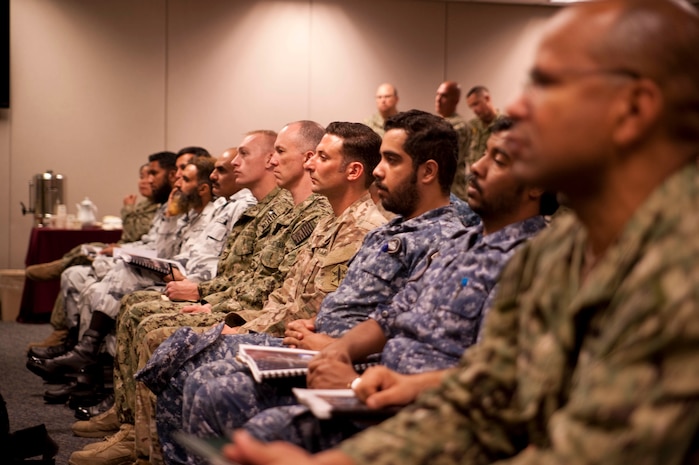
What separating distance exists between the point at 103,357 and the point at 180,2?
177 inches

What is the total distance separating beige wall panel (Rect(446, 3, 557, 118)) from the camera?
878 centimetres

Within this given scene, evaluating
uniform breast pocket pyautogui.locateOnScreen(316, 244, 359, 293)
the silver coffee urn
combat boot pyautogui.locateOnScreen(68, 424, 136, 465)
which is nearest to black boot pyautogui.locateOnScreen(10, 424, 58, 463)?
combat boot pyautogui.locateOnScreen(68, 424, 136, 465)

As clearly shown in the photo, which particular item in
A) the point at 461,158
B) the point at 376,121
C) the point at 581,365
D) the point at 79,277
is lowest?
the point at 79,277

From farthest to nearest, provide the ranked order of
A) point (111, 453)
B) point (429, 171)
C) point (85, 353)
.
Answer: point (85, 353), point (111, 453), point (429, 171)

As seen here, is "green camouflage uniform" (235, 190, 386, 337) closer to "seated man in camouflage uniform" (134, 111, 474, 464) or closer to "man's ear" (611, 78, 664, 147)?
"seated man in camouflage uniform" (134, 111, 474, 464)

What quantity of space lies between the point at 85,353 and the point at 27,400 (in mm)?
333

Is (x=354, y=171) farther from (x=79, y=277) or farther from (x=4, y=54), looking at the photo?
(x=4, y=54)

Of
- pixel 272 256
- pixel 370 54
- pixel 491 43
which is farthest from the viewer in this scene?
pixel 491 43

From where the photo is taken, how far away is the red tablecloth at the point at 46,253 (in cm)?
644

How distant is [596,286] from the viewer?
1096 millimetres

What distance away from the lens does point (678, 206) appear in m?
1.06

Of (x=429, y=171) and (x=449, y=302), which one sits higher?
(x=429, y=171)

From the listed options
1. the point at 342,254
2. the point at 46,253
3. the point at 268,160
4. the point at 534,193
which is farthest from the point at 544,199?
the point at 46,253

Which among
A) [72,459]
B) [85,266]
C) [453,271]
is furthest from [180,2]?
[453,271]
